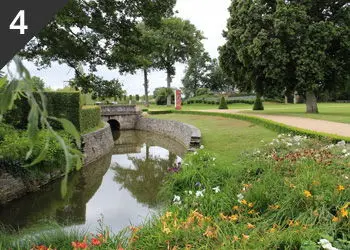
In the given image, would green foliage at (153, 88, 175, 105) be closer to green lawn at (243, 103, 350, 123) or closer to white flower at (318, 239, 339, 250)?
green lawn at (243, 103, 350, 123)

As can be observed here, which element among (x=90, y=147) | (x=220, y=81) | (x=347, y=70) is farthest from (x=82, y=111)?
(x=220, y=81)

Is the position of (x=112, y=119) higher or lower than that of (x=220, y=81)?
lower

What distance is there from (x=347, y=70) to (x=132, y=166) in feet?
53.7

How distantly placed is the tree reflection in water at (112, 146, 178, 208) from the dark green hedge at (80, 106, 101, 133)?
265 cm

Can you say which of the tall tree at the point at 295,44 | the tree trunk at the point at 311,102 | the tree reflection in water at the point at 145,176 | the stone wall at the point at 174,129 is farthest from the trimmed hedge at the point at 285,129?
the tree trunk at the point at 311,102

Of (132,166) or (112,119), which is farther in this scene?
(112,119)

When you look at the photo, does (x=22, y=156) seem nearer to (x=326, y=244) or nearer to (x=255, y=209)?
(x=255, y=209)

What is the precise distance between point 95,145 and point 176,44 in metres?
34.5

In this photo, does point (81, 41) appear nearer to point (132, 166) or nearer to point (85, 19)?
point (85, 19)

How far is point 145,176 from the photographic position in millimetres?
13656

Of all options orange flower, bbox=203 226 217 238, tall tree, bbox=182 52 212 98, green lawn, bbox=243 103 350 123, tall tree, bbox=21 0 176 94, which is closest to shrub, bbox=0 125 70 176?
tall tree, bbox=21 0 176 94

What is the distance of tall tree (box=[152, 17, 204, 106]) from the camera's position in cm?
4881

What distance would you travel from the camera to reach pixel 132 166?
1584cm

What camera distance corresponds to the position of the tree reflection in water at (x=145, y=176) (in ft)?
35.7
